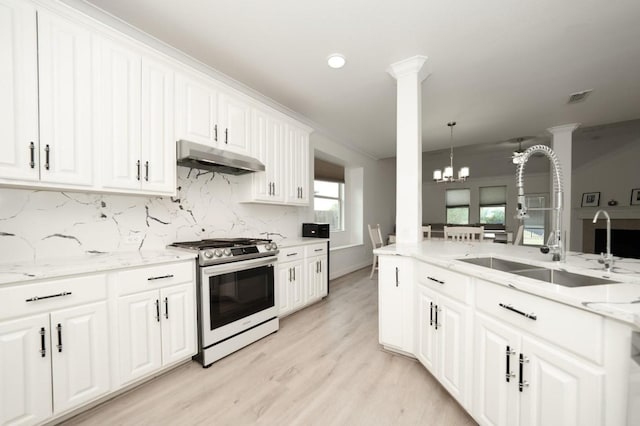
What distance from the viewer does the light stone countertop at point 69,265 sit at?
1.30m

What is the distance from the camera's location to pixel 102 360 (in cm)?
155

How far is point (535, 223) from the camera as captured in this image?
6.93 metres

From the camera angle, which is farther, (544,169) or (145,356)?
(544,169)

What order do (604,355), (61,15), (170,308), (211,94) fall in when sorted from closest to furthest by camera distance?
(604,355)
(61,15)
(170,308)
(211,94)

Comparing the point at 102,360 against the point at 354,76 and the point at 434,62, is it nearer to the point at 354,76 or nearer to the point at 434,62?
the point at 354,76

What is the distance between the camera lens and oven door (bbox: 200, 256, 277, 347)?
2.04 meters

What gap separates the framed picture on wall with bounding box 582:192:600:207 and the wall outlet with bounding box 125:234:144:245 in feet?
27.1

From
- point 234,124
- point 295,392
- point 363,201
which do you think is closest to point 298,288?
point 295,392

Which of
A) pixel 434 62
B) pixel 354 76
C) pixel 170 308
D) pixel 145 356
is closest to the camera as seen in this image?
pixel 145 356

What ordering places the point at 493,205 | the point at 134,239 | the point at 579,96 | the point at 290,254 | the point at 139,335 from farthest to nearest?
the point at 493,205, the point at 579,96, the point at 290,254, the point at 134,239, the point at 139,335

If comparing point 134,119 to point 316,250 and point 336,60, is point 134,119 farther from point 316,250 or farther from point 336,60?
point 316,250

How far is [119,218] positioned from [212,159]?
0.88 meters

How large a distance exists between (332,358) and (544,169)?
7751mm

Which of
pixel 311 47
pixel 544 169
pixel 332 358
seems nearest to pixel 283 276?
pixel 332 358
